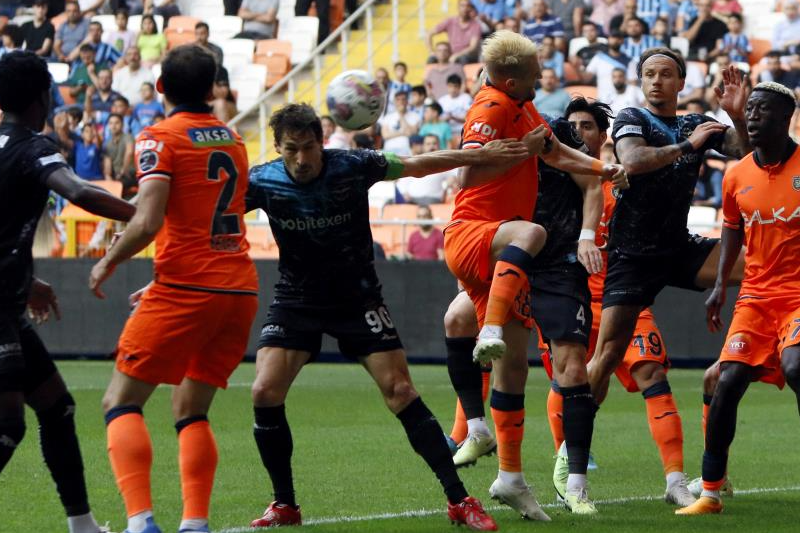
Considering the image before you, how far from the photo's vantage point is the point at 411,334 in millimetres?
19453

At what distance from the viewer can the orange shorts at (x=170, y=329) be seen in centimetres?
624

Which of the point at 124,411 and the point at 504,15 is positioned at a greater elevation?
the point at 504,15

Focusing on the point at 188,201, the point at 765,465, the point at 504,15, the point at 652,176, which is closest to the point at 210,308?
the point at 188,201

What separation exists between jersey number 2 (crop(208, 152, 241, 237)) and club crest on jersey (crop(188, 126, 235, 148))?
5cm

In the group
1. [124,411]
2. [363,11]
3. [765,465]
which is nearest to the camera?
[124,411]

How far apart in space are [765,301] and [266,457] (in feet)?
8.87

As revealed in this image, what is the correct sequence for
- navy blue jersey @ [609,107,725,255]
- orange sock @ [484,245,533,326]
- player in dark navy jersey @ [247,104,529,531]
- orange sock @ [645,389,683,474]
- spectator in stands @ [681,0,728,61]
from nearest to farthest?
player in dark navy jersey @ [247,104,529,531], orange sock @ [484,245,533,326], orange sock @ [645,389,683,474], navy blue jersey @ [609,107,725,255], spectator in stands @ [681,0,728,61]

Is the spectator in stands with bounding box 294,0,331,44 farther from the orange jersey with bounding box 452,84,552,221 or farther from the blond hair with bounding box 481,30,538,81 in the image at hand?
the blond hair with bounding box 481,30,538,81

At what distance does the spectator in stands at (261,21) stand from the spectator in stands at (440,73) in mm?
4308

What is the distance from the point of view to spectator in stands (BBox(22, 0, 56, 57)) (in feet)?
88.6

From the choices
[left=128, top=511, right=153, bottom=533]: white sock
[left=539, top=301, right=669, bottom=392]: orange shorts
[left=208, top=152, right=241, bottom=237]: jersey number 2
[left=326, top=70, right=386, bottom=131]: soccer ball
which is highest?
[left=326, top=70, right=386, bottom=131]: soccer ball

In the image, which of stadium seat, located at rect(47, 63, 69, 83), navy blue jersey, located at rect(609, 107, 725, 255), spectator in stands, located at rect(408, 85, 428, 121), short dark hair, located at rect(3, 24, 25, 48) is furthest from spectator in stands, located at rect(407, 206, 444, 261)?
short dark hair, located at rect(3, 24, 25, 48)

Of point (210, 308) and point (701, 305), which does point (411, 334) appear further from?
point (210, 308)

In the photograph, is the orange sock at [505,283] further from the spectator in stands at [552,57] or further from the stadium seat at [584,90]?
the spectator in stands at [552,57]
